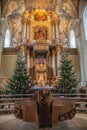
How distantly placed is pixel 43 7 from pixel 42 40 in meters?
4.97

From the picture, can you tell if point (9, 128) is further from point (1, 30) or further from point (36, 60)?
point (1, 30)

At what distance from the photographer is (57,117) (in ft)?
9.56

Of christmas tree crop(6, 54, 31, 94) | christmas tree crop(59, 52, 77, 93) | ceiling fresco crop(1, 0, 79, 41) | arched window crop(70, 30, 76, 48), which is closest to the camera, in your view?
christmas tree crop(6, 54, 31, 94)

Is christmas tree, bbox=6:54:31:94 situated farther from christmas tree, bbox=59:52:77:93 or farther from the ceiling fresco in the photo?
the ceiling fresco

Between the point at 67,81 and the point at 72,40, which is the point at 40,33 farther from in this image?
the point at 67,81

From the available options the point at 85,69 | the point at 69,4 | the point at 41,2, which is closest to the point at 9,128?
the point at 85,69

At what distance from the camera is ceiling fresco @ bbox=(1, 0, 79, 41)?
15.0 m

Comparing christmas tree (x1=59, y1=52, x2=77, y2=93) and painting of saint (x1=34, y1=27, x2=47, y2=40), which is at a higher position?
painting of saint (x1=34, y1=27, x2=47, y2=40)

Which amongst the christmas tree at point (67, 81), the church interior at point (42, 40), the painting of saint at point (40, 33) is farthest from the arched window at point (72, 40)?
the christmas tree at point (67, 81)

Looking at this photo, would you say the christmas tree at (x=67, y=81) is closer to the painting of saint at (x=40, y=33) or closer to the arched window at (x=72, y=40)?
the painting of saint at (x=40, y=33)

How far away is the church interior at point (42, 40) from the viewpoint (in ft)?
46.4

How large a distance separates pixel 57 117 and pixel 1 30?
1360 cm

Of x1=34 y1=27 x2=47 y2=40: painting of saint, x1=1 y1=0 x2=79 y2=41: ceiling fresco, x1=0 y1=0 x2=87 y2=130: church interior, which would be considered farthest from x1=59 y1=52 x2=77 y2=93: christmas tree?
x1=1 y1=0 x2=79 y2=41: ceiling fresco

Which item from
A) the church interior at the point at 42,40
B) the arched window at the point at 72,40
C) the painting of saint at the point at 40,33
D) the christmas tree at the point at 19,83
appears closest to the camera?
the christmas tree at the point at 19,83
